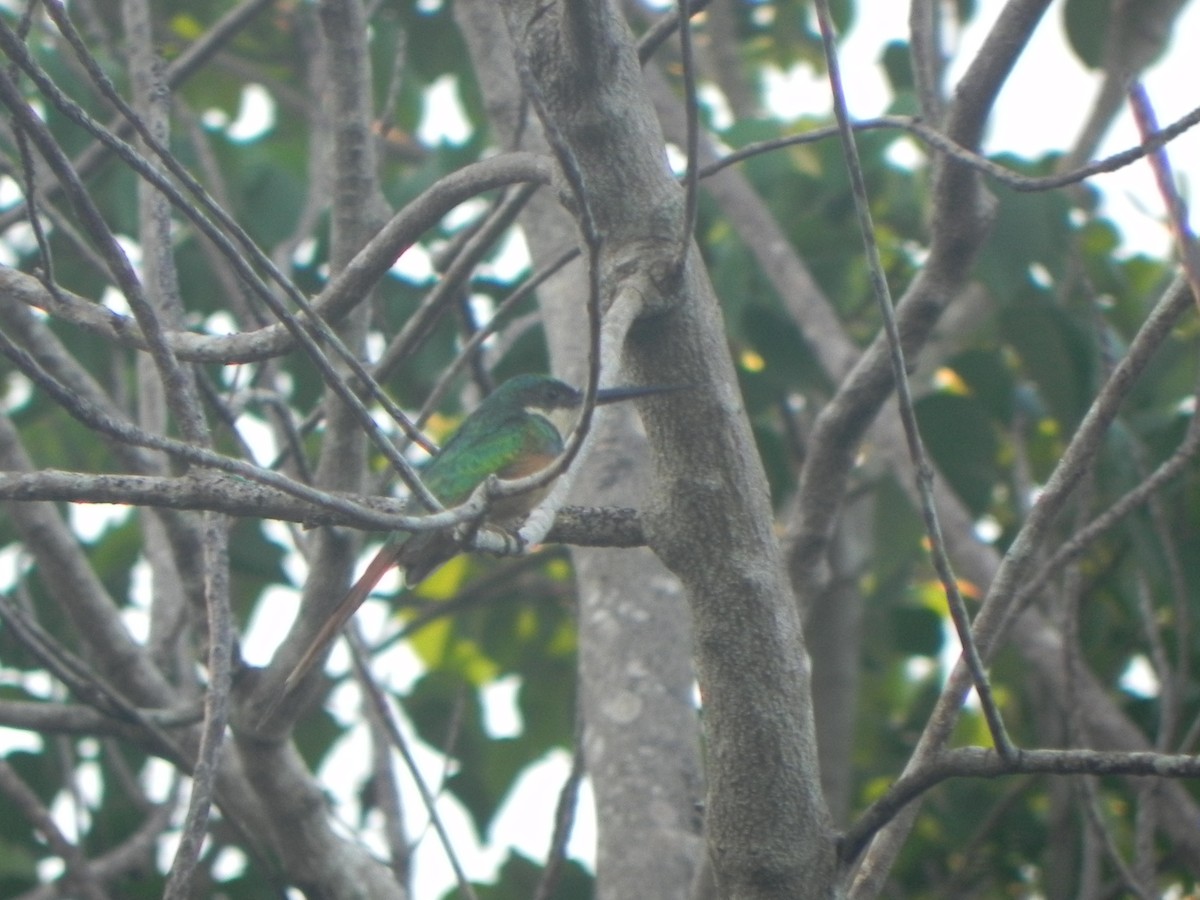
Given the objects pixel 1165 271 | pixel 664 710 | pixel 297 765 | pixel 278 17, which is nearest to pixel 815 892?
pixel 297 765

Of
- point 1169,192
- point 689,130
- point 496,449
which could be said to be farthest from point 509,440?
point 1169,192

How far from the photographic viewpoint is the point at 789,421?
438 centimetres

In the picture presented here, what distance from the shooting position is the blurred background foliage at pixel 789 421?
12.6 ft

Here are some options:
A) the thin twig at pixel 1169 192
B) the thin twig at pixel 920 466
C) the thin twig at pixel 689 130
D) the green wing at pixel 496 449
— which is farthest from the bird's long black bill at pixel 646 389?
the green wing at pixel 496 449

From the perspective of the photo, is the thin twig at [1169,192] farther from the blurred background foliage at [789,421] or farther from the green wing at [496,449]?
the green wing at [496,449]

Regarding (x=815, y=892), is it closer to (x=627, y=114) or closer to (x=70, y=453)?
(x=627, y=114)

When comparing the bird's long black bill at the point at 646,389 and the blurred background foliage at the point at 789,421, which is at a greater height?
the blurred background foliage at the point at 789,421

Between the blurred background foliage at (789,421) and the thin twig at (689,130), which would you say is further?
the blurred background foliage at (789,421)

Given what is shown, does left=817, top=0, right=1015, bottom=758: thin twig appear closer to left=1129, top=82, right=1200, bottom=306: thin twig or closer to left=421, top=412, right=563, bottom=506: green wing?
left=1129, top=82, right=1200, bottom=306: thin twig

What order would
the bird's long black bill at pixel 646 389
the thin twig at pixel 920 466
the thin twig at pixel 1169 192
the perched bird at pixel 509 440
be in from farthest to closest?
the perched bird at pixel 509 440 < the bird's long black bill at pixel 646 389 < the thin twig at pixel 920 466 < the thin twig at pixel 1169 192

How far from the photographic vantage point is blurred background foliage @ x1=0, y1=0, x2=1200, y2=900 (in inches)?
151

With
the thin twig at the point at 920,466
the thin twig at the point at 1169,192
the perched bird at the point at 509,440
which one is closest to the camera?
the thin twig at the point at 1169,192

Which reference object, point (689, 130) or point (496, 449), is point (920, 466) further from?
point (496, 449)

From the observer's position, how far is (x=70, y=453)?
4266mm
